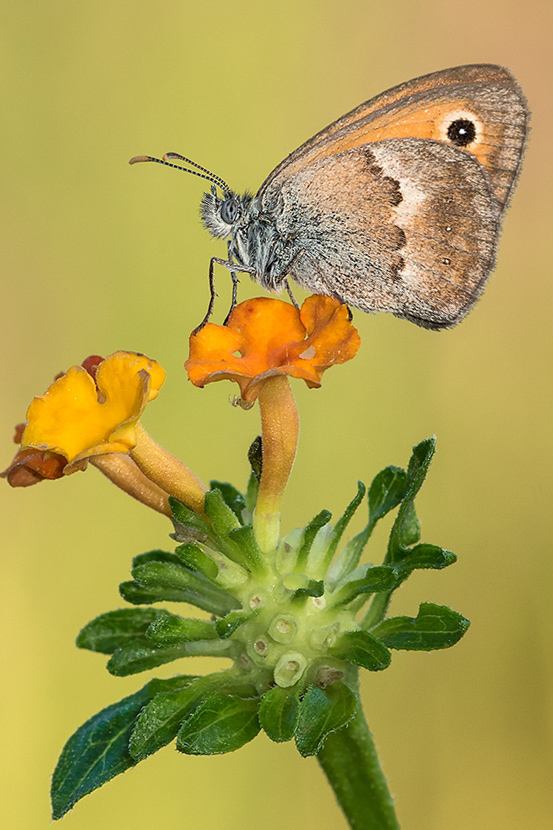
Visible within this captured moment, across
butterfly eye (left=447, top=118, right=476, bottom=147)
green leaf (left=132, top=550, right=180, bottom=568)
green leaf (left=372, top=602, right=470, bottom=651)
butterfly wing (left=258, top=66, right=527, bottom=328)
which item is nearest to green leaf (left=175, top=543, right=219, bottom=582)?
green leaf (left=132, top=550, right=180, bottom=568)

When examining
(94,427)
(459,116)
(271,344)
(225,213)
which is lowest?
(94,427)

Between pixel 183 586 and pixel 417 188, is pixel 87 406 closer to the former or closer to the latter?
pixel 183 586

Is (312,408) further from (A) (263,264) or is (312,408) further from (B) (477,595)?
(A) (263,264)

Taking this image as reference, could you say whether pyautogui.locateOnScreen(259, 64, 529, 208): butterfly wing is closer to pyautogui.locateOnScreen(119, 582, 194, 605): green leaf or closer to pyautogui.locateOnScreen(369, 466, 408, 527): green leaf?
pyautogui.locateOnScreen(369, 466, 408, 527): green leaf

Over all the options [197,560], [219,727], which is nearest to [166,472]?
[197,560]

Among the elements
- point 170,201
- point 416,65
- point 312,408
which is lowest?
point 312,408

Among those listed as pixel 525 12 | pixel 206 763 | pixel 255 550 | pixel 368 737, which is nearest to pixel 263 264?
pixel 255 550
